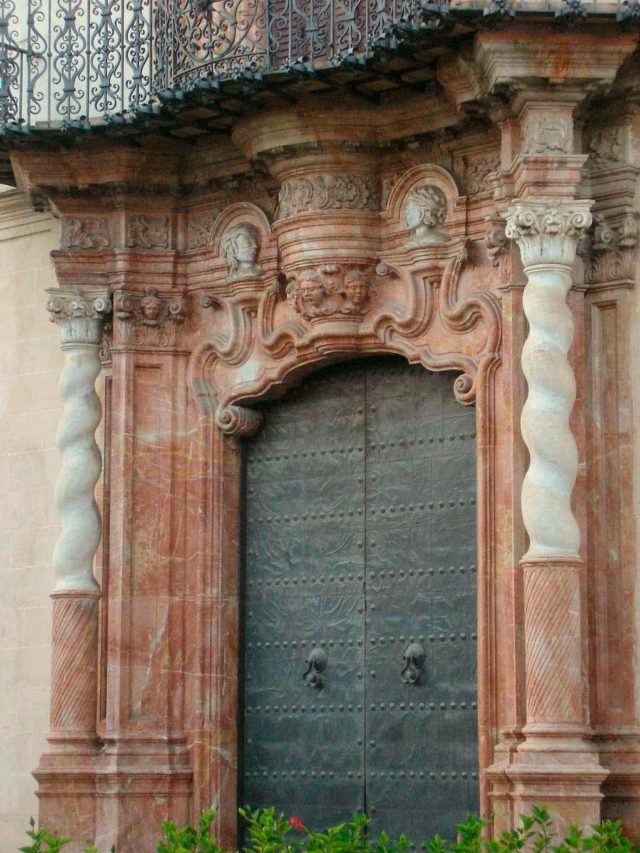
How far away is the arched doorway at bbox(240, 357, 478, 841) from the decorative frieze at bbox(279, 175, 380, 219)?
112 centimetres

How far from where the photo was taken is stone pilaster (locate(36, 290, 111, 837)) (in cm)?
1538

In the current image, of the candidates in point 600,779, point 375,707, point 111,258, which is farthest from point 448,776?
point 111,258

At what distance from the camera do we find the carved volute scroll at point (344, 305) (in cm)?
1478

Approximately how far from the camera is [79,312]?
15.9 metres

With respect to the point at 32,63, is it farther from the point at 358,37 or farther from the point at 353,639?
the point at 353,639

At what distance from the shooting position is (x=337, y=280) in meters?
15.1

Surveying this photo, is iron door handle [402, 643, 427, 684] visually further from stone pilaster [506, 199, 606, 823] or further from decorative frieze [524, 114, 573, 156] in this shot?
decorative frieze [524, 114, 573, 156]

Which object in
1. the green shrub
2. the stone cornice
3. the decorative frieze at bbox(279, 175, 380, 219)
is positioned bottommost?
the green shrub

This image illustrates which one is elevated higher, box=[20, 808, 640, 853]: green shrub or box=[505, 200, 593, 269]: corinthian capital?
box=[505, 200, 593, 269]: corinthian capital

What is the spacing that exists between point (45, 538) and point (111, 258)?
218cm

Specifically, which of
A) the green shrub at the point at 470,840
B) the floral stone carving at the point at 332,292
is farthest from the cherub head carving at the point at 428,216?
the green shrub at the point at 470,840

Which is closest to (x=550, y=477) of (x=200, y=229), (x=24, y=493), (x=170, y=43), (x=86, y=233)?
(x=200, y=229)

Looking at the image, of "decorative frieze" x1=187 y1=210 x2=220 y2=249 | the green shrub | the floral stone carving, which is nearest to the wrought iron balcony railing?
"decorative frieze" x1=187 y1=210 x2=220 y2=249

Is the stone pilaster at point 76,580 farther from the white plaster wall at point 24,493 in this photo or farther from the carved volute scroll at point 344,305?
the white plaster wall at point 24,493
